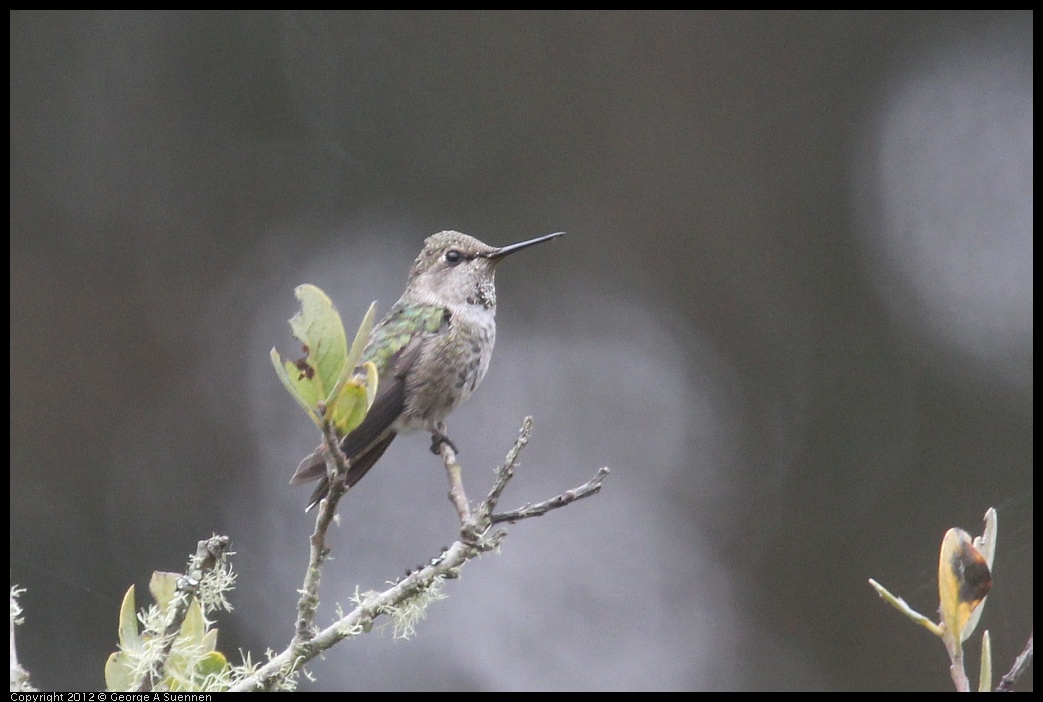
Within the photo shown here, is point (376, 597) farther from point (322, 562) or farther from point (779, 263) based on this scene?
point (779, 263)

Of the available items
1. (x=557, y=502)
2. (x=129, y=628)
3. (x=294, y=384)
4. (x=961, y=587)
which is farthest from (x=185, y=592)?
(x=961, y=587)

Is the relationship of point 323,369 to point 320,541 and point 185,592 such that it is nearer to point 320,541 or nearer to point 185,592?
point 320,541

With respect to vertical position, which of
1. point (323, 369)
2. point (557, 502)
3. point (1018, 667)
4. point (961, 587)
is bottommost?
point (1018, 667)

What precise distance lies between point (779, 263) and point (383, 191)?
274 cm

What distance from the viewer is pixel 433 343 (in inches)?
115

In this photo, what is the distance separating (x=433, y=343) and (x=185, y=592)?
5.08 ft

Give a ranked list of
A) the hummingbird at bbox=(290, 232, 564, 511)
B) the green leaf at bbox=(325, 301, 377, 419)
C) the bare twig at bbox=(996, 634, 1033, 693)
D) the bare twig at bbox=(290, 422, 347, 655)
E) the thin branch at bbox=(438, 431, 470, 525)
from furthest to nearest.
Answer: the hummingbird at bbox=(290, 232, 564, 511), the thin branch at bbox=(438, 431, 470, 525), the bare twig at bbox=(290, 422, 347, 655), the green leaf at bbox=(325, 301, 377, 419), the bare twig at bbox=(996, 634, 1033, 693)

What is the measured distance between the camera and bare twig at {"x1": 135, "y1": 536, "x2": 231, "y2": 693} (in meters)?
1.40

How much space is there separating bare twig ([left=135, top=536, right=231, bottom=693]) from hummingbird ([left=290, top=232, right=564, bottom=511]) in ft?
3.36

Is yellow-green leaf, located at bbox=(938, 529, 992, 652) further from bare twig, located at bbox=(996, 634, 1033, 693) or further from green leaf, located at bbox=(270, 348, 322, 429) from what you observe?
green leaf, located at bbox=(270, 348, 322, 429)

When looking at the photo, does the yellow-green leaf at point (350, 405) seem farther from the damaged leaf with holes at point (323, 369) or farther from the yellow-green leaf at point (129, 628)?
the yellow-green leaf at point (129, 628)

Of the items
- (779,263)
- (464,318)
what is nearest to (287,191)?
(779,263)

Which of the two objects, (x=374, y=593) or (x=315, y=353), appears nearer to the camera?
(x=315, y=353)

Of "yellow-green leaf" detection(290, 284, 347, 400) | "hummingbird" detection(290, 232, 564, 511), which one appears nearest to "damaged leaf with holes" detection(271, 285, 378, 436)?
"yellow-green leaf" detection(290, 284, 347, 400)
